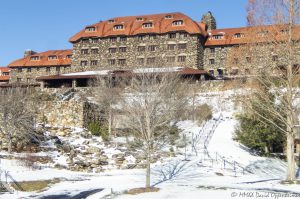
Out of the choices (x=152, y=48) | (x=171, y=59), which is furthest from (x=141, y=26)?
(x=171, y=59)

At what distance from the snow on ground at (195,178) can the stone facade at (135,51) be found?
97.0 feet

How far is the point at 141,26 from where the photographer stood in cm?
7106

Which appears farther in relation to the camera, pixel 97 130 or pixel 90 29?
pixel 90 29

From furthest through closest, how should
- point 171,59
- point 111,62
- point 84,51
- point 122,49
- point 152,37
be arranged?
point 84,51, point 111,62, point 122,49, point 152,37, point 171,59

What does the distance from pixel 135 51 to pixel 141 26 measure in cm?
441

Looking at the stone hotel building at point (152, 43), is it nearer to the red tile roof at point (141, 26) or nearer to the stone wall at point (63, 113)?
the red tile roof at point (141, 26)

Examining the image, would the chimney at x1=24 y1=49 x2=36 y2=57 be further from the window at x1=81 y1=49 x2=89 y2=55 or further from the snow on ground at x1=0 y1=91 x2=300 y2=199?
the snow on ground at x1=0 y1=91 x2=300 y2=199

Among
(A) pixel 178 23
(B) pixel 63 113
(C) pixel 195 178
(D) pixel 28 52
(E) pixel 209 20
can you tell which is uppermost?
(E) pixel 209 20

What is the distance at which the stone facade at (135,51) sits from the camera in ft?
220

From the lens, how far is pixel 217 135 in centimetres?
3991

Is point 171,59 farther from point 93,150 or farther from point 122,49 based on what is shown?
point 93,150

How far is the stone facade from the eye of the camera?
220 ft

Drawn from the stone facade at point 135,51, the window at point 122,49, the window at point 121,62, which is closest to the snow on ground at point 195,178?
the stone facade at point 135,51

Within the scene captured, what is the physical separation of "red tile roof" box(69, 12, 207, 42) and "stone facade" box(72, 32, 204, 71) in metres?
0.80
